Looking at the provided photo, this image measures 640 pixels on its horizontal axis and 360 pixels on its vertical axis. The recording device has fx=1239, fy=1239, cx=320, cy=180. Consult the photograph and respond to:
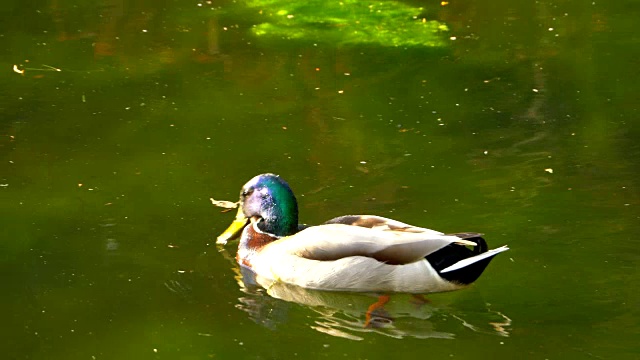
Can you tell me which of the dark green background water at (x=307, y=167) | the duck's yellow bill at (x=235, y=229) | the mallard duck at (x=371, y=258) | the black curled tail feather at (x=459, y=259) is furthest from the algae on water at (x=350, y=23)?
the black curled tail feather at (x=459, y=259)

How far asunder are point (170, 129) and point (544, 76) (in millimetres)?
2958

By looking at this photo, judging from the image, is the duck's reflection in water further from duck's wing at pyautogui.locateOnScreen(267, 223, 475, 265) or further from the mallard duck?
duck's wing at pyautogui.locateOnScreen(267, 223, 475, 265)

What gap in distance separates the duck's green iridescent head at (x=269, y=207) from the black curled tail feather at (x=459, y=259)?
34.7 inches

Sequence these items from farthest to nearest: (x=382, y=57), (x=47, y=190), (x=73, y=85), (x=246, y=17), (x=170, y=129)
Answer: (x=246, y=17) → (x=382, y=57) → (x=73, y=85) → (x=170, y=129) → (x=47, y=190)

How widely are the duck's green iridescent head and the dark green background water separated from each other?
8.9 inches

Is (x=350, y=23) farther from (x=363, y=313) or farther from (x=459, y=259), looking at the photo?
(x=363, y=313)

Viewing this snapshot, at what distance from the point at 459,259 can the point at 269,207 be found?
3.73ft

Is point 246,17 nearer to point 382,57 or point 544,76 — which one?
point 382,57

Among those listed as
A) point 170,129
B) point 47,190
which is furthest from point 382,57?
point 47,190

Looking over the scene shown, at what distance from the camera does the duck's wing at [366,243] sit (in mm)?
6227

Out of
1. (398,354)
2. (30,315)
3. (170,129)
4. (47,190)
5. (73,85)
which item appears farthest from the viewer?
(73,85)

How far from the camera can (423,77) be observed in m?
9.52

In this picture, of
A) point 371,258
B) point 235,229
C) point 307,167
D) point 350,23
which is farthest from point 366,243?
point 350,23

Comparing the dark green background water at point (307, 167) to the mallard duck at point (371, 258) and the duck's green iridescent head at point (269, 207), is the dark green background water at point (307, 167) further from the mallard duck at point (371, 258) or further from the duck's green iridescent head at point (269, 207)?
the duck's green iridescent head at point (269, 207)
